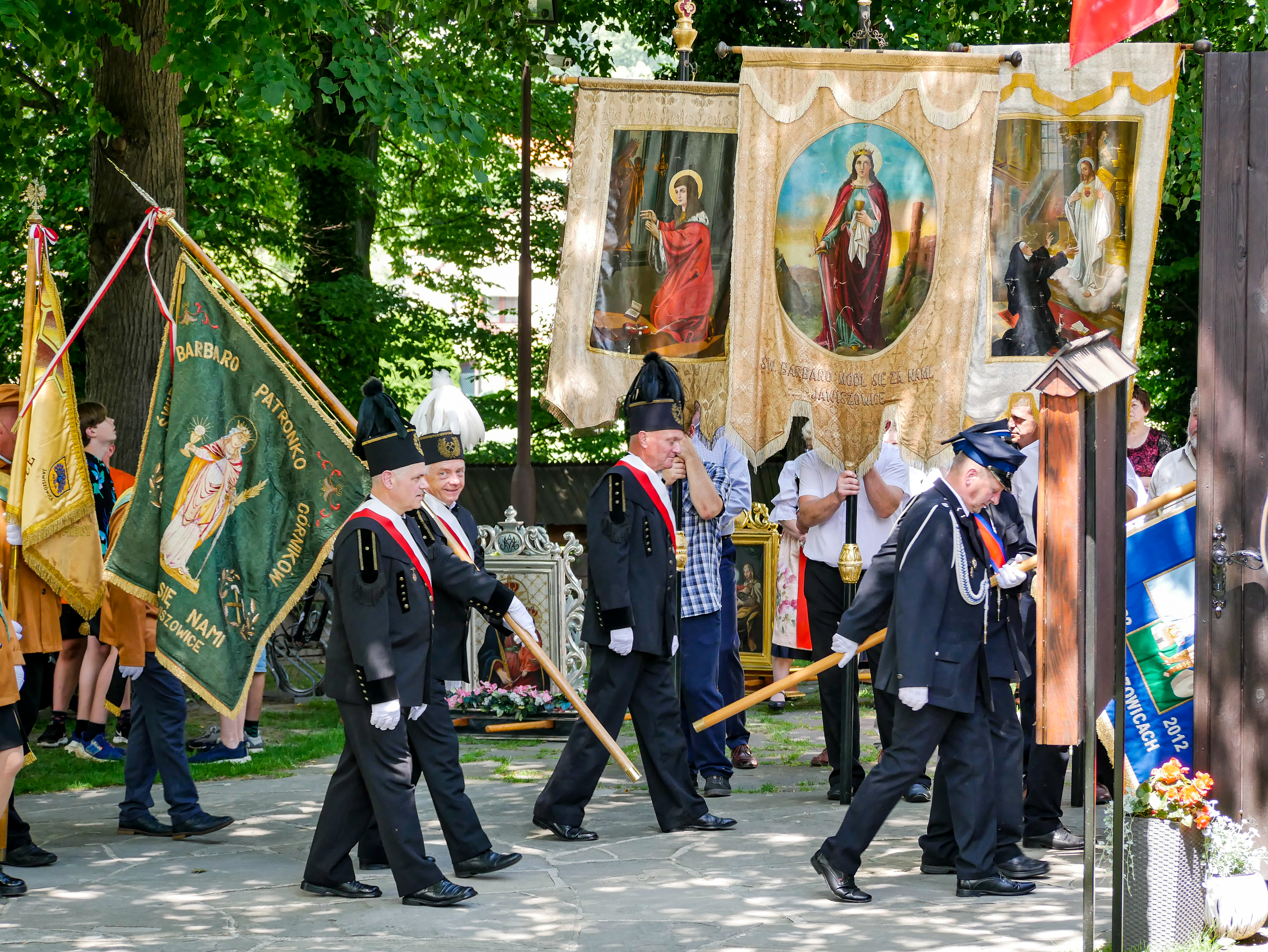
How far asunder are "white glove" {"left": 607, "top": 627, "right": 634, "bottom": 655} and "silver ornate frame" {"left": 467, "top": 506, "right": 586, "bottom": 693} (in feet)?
11.4

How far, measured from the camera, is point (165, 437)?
24.8 feet

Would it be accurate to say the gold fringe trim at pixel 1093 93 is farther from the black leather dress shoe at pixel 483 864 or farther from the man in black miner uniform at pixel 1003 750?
the black leather dress shoe at pixel 483 864

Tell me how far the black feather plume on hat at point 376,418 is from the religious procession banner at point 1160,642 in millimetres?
3198

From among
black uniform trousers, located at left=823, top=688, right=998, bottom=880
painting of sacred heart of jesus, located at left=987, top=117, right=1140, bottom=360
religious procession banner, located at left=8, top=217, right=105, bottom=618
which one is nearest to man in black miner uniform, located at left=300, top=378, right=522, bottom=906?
black uniform trousers, located at left=823, top=688, right=998, bottom=880

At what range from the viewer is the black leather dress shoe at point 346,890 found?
6.43m

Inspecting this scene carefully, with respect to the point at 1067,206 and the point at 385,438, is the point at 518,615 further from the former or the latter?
the point at 1067,206

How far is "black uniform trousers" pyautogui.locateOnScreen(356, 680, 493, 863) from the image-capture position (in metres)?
6.56

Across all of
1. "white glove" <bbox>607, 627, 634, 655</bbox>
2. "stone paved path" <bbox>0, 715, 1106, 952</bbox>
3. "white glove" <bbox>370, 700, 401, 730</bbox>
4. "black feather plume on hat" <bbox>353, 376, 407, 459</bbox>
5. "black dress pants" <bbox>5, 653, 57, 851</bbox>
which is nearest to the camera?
"stone paved path" <bbox>0, 715, 1106, 952</bbox>

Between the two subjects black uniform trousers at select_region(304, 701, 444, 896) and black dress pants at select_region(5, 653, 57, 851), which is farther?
black dress pants at select_region(5, 653, 57, 851)

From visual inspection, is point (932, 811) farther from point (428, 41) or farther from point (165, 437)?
point (428, 41)

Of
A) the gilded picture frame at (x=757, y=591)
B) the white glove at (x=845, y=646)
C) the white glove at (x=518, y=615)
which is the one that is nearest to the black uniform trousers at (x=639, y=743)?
the white glove at (x=518, y=615)

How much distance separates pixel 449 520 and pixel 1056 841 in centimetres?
342

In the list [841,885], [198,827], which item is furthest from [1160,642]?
[198,827]

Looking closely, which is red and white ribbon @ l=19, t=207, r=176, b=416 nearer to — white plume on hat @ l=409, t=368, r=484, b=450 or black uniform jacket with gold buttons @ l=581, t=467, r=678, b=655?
white plume on hat @ l=409, t=368, r=484, b=450
